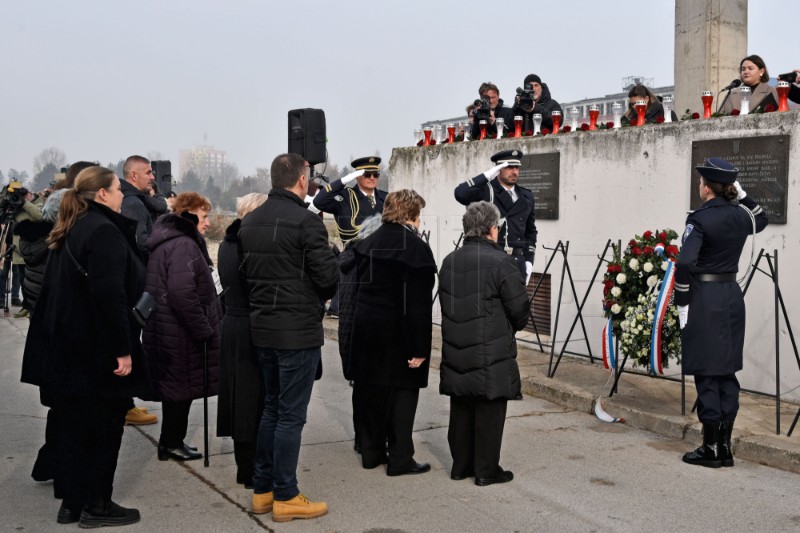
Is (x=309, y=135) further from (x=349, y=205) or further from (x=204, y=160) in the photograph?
(x=204, y=160)

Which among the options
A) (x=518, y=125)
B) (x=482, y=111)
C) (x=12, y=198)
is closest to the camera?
(x=518, y=125)

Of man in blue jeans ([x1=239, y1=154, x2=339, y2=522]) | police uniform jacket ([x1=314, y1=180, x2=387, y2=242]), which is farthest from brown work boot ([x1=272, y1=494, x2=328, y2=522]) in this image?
police uniform jacket ([x1=314, y1=180, x2=387, y2=242])

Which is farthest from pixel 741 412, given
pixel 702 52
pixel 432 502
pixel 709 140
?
pixel 702 52

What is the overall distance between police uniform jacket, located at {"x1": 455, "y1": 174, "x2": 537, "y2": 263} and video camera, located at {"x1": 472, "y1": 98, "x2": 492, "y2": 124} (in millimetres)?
2748

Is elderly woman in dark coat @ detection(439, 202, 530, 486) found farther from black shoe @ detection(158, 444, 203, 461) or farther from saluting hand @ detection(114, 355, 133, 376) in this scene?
saluting hand @ detection(114, 355, 133, 376)

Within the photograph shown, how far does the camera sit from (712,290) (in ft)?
19.5

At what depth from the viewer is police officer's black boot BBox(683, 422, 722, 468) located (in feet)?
19.2

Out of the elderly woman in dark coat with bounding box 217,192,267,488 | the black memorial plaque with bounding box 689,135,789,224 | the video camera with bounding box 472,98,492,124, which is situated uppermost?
the video camera with bounding box 472,98,492,124

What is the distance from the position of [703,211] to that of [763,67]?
110 inches

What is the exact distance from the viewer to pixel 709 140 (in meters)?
7.85

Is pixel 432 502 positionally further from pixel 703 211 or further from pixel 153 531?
pixel 703 211

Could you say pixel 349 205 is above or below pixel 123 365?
above

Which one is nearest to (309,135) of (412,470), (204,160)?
(412,470)

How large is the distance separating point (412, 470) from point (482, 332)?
1047mm
